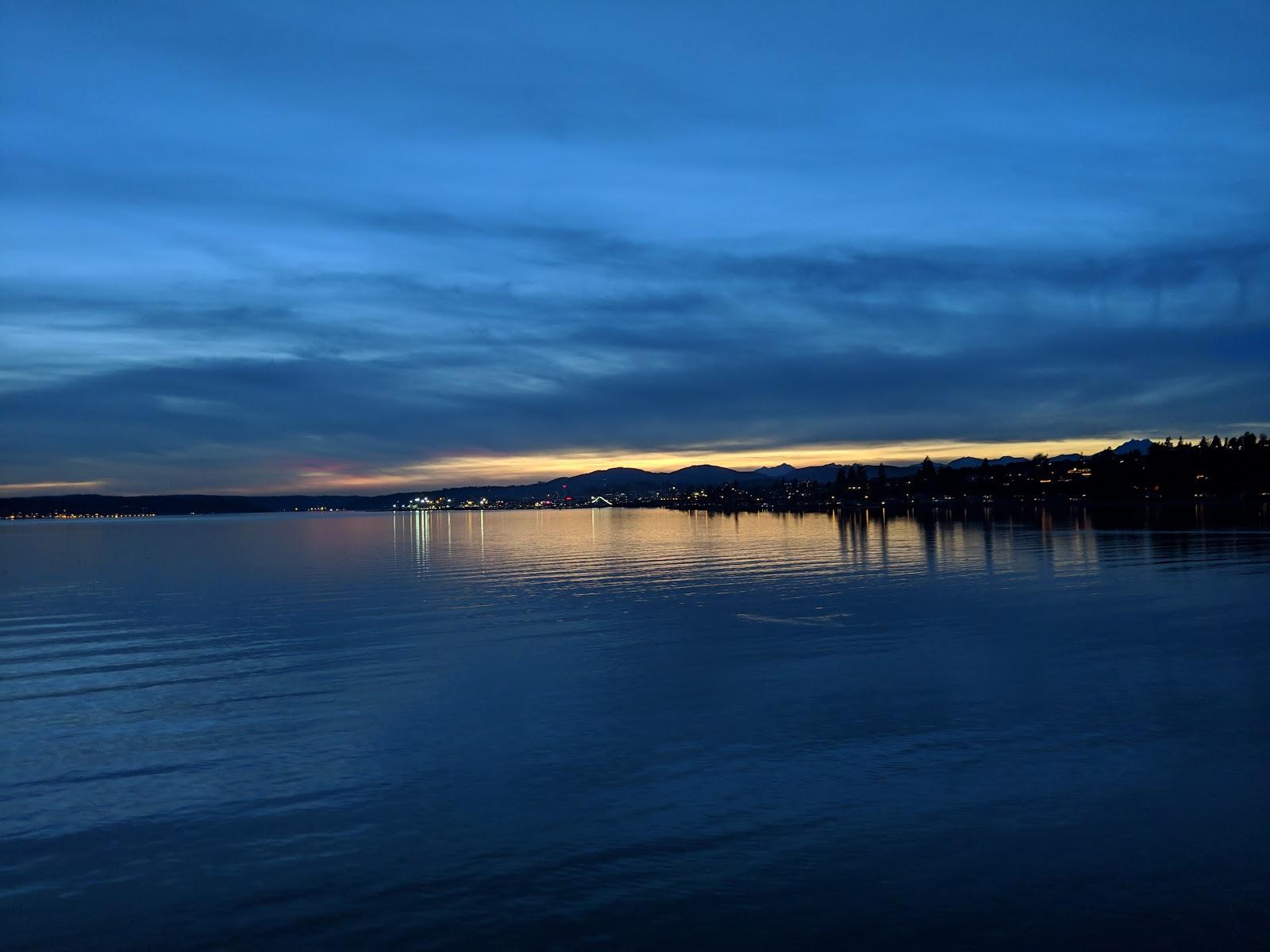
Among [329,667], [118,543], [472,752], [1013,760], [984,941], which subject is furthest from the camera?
[118,543]

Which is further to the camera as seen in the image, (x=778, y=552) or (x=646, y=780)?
(x=778, y=552)

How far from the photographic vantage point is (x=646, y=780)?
15.1 metres

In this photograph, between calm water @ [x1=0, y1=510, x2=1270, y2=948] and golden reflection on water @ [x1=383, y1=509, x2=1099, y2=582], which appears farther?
golden reflection on water @ [x1=383, y1=509, x2=1099, y2=582]

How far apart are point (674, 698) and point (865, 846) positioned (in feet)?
30.6

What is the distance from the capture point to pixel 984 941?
9633mm

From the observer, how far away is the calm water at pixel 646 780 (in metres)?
10.4

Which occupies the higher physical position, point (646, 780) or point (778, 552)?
point (778, 552)

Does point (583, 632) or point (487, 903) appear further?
point (583, 632)

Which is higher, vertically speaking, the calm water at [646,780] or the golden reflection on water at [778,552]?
the golden reflection on water at [778,552]

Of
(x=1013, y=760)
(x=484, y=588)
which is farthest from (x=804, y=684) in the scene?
(x=484, y=588)

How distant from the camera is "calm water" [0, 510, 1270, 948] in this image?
34.2ft

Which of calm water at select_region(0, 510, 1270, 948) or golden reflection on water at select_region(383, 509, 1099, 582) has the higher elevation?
golden reflection on water at select_region(383, 509, 1099, 582)

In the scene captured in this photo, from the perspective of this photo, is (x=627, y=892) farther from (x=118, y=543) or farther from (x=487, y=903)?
(x=118, y=543)

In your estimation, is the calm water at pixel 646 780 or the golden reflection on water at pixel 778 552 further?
the golden reflection on water at pixel 778 552
